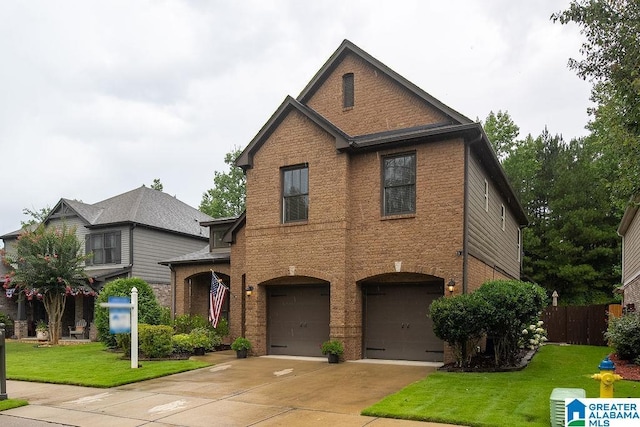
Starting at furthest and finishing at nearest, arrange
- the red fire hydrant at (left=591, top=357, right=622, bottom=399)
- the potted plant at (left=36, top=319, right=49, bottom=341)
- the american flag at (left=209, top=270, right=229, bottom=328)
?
the potted plant at (left=36, top=319, right=49, bottom=341), the american flag at (left=209, top=270, right=229, bottom=328), the red fire hydrant at (left=591, top=357, right=622, bottom=399)

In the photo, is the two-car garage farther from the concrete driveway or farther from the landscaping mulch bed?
the landscaping mulch bed

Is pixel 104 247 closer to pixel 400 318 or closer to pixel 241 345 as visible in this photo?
pixel 241 345

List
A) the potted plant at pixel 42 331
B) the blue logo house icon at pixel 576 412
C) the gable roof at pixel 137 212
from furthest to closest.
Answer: the gable roof at pixel 137 212
the potted plant at pixel 42 331
the blue logo house icon at pixel 576 412

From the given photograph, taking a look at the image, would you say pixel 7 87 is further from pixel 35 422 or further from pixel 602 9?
pixel 602 9

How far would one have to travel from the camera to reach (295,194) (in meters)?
16.1

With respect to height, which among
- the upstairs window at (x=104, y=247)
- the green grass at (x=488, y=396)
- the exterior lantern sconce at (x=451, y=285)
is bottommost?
the green grass at (x=488, y=396)

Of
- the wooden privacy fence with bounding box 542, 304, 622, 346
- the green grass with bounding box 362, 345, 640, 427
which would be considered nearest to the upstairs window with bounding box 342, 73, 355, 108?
the green grass with bounding box 362, 345, 640, 427

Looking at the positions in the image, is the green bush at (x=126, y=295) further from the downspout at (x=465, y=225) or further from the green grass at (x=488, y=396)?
the downspout at (x=465, y=225)

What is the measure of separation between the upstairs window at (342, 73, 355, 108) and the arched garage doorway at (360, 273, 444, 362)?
5.71m

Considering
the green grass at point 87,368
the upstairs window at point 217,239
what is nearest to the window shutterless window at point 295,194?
the green grass at point 87,368

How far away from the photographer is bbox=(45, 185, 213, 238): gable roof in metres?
26.9

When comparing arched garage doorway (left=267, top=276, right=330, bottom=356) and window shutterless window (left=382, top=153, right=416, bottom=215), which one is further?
arched garage doorway (left=267, top=276, right=330, bottom=356)

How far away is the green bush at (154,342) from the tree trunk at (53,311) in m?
9.07

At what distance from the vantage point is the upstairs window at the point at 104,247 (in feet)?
86.7
